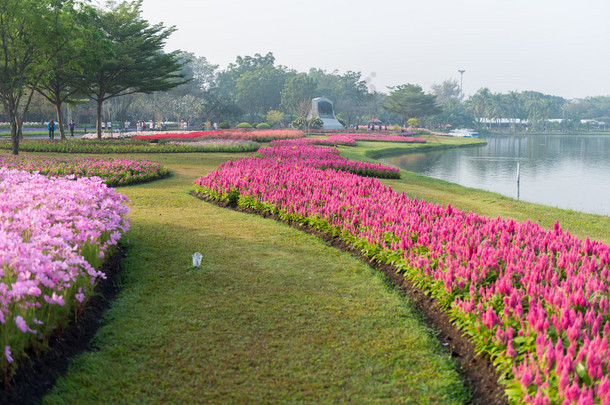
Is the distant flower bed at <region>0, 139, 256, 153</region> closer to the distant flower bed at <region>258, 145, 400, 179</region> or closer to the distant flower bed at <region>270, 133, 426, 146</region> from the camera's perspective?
the distant flower bed at <region>270, 133, 426, 146</region>

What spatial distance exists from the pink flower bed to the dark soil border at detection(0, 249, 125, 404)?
3.57 meters

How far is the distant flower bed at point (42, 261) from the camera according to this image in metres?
3.70

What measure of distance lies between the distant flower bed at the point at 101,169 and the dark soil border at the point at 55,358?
9.01m

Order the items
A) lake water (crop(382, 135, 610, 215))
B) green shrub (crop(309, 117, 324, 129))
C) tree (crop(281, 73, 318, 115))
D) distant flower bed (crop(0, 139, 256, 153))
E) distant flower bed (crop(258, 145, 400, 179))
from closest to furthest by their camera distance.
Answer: distant flower bed (crop(258, 145, 400, 179)) < lake water (crop(382, 135, 610, 215)) < distant flower bed (crop(0, 139, 256, 153)) < green shrub (crop(309, 117, 324, 129)) < tree (crop(281, 73, 318, 115))

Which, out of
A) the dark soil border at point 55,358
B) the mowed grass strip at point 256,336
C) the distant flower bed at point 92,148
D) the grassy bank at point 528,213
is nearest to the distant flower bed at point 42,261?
the dark soil border at point 55,358

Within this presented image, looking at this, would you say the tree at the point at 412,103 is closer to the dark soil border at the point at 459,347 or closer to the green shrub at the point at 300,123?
the green shrub at the point at 300,123

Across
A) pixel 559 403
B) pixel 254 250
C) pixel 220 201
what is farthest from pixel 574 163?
pixel 559 403

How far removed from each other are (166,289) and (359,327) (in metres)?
2.42

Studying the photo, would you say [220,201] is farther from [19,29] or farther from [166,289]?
[19,29]

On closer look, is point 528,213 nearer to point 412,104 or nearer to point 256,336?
point 256,336

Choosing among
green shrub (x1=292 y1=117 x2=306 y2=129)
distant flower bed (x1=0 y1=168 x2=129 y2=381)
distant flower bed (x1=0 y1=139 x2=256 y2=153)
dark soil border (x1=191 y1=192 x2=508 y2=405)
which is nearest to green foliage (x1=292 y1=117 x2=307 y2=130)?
green shrub (x1=292 y1=117 x2=306 y2=129)

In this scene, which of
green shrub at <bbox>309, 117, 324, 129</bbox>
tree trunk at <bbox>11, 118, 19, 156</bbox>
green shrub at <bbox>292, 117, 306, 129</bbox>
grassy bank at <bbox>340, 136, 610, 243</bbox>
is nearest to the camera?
grassy bank at <bbox>340, 136, 610, 243</bbox>

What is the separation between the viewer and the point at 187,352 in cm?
449

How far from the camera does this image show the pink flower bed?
11.5 feet
